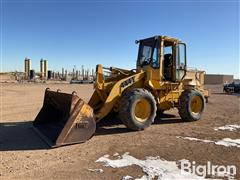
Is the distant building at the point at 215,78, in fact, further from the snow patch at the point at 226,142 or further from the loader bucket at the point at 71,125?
the loader bucket at the point at 71,125

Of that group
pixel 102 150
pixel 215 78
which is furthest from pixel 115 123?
pixel 215 78

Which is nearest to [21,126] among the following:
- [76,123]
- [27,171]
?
[76,123]

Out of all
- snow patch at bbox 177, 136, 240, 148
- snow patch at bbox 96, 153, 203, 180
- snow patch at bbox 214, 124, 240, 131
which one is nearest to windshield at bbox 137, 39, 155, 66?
snow patch at bbox 214, 124, 240, 131

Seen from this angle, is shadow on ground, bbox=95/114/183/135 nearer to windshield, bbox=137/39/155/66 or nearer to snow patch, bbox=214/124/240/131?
snow patch, bbox=214/124/240/131

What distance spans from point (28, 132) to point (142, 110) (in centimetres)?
325

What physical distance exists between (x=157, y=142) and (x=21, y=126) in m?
4.33

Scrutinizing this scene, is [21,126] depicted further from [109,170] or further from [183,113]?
[183,113]

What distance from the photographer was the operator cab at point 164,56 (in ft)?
28.7

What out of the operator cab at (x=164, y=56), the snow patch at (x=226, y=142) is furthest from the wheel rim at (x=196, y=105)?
the snow patch at (x=226, y=142)

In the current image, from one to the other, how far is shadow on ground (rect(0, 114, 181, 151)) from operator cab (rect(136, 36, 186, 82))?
1.72 m

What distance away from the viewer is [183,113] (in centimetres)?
926

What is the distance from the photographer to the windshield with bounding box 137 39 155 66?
352 inches

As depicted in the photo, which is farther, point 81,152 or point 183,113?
point 183,113

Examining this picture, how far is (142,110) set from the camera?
25.4ft
